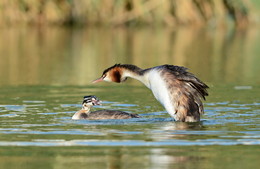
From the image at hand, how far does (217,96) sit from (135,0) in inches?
637

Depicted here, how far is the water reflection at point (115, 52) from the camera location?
17.6m

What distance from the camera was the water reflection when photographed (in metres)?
17.6

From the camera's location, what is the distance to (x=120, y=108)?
12523mm

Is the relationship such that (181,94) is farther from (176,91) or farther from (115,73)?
(115,73)

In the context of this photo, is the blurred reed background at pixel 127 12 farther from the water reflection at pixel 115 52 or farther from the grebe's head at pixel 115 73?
the grebe's head at pixel 115 73

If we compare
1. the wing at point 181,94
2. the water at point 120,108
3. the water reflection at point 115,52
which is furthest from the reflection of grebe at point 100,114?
the water reflection at point 115,52

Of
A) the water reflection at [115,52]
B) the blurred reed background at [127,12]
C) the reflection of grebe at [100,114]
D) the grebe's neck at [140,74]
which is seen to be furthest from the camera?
the blurred reed background at [127,12]

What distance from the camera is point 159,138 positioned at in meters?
9.23

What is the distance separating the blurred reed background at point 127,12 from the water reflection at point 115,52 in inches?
19.1

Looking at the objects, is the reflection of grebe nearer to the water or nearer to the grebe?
the water

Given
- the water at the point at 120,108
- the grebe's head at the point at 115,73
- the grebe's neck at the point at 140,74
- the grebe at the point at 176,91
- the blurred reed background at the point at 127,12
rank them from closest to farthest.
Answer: the water at the point at 120,108, the grebe at the point at 176,91, the grebe's neck at the point at 140,74, the grebe's head at the point at 115,73, the blurred reed background at the point at 127,12

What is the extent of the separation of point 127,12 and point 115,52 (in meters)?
7.55

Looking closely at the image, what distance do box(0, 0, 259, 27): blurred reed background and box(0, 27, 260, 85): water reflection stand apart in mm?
484

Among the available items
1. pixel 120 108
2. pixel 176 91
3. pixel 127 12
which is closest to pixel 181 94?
pixel 176 91
